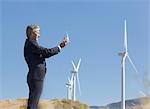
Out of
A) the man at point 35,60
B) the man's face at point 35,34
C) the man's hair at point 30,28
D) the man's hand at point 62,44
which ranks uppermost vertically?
the man's hair at point 30,28

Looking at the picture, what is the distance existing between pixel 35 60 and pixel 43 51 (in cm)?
18

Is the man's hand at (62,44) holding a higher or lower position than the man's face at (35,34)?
lower

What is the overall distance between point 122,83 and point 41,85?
17.4 metres

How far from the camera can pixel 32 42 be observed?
666cm

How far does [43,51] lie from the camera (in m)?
6.57

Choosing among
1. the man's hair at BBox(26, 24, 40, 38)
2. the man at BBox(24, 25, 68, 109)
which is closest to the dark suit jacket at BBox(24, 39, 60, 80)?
the man at BBox(24, 25, 68, 109)

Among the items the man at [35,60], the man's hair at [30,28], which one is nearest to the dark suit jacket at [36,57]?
the man at [35,60]

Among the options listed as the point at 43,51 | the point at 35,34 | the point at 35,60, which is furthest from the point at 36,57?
the point at 35,34

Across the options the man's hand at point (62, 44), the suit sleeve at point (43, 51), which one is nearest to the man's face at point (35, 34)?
the suit sleeve at point (43, 51)

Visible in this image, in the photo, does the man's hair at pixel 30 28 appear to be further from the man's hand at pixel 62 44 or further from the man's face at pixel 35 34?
the man's hand at pixel 62 44

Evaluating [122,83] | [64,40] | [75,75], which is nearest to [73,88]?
[75,75]

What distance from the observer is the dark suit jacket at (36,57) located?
21.5 ft

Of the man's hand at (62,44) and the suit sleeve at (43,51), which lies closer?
the suit sleeve at (43,51)

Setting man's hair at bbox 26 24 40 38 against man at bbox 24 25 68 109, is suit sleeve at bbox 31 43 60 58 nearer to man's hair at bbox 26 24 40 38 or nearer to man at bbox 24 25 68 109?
man at bbox 24 25 68 109
